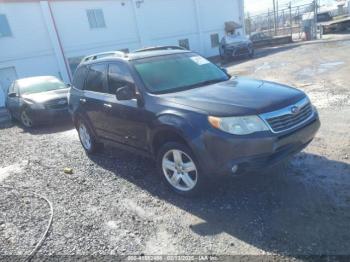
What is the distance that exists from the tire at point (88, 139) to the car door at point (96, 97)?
1.01 ft

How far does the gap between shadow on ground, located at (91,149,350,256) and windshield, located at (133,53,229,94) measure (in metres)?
1.39

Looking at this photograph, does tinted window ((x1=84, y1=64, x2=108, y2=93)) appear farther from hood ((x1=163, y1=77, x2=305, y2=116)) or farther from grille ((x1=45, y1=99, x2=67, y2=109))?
grille ((x1=45, y1=99, x2=67, y2=109))

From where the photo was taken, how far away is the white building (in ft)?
58.5

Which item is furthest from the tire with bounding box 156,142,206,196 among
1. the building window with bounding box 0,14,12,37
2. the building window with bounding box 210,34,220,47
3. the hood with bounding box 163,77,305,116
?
the building window with bounding box 210,34,220,47

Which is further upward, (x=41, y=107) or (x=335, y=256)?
(x=41, y=107)

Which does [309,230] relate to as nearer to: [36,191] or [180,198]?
[180,198]

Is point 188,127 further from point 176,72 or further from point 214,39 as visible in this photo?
point 214,39

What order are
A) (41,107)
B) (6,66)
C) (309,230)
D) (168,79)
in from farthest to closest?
(6,66) < (41,107) < (168,79) < (309,230)

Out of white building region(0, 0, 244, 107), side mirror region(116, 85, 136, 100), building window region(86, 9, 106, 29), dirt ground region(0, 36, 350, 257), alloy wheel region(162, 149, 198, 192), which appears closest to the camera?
dirt ground region(0, 36, 350, 257)

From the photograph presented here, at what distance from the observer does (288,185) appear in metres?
3.92

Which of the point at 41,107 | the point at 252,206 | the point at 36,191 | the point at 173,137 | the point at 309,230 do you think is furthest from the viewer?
the point at 41,107

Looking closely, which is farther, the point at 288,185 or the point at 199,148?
the point at 288,185

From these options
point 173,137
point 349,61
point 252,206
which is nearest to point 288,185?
point 252,206

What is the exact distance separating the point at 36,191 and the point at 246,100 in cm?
349
